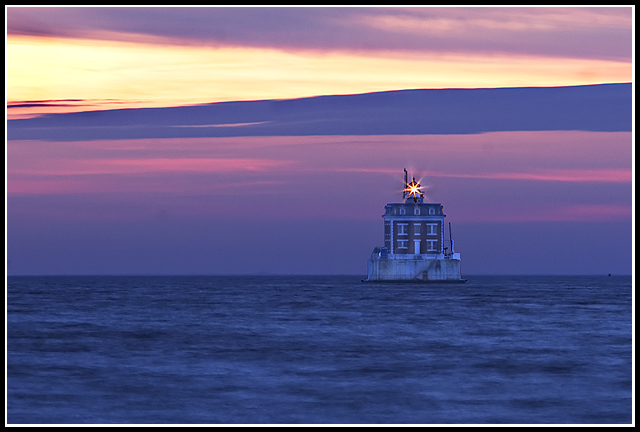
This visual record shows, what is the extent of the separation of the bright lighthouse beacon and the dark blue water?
→ 2483 inches

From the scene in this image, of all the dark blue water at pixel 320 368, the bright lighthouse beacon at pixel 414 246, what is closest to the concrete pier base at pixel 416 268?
the bright lighthouse beacon at pixel 414 246

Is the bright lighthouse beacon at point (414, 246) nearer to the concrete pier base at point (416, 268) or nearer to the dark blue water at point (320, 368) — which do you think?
the concrete pier base at point (416, 268)

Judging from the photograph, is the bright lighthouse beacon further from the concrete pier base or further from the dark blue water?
the dark blue water

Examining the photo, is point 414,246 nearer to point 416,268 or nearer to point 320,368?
point 416,268

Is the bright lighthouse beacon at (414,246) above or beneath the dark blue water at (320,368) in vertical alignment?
above

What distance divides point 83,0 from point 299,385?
17.8 metres

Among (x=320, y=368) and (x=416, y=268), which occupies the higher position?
(x=416, y=268)

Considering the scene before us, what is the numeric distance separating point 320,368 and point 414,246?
330ft

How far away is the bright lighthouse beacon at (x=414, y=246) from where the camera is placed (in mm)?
139750

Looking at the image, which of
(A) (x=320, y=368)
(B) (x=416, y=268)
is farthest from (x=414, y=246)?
(A) (x=320, y=368)

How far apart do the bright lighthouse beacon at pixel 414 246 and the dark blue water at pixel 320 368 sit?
63070 mm

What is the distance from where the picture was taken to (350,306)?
8869 centimetres

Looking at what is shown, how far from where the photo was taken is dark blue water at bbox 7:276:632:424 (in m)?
29.5

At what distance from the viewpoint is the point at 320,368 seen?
40969 mm
